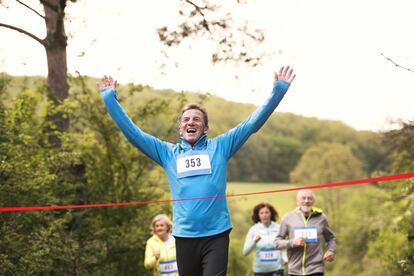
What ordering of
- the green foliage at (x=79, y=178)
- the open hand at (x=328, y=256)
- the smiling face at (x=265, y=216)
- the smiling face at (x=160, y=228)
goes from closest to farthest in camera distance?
the open hand at (x=328, y=256) < the green foliage at (x=79, y=178) < the smiling face at (x=160, y=228) < the smiling face at (x=265, y=216)

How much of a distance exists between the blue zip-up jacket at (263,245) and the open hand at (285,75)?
4.78 m

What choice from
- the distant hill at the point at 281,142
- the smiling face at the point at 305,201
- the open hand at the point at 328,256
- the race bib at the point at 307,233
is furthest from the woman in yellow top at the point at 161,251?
the distant hill at the point at 281,142

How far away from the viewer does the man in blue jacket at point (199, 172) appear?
432cm

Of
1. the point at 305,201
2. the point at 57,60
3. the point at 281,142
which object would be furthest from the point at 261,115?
the point at 281,142

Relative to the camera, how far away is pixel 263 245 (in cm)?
911

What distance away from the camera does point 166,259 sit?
26.2ft

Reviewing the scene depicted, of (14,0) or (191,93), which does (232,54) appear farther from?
(14,0)

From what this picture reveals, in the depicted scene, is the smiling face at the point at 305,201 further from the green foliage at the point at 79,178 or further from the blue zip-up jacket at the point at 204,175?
the blue zip-up jacket at the point at 204,175

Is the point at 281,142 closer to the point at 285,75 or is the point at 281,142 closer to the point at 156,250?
the point at 156,250

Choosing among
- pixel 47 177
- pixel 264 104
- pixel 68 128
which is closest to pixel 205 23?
pixel 68 128

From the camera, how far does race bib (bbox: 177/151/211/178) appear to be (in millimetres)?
4422

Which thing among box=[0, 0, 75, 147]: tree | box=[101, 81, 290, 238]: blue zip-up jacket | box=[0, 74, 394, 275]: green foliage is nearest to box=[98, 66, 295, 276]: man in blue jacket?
box=[101, 81, 290, 238]: blue zip-up jacket

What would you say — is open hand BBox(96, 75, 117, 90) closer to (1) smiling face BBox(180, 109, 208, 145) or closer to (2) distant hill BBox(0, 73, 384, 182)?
(1) smiling face BBox(180, 109, 208, 145)

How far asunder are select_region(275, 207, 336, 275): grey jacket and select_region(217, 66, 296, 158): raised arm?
3162 millimetres
